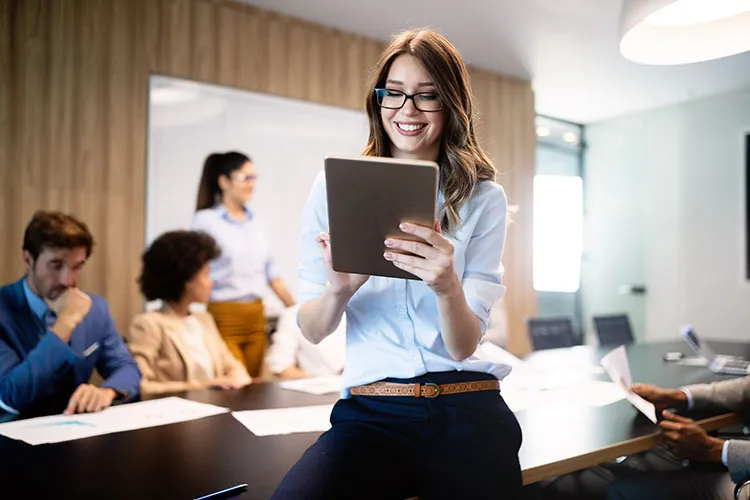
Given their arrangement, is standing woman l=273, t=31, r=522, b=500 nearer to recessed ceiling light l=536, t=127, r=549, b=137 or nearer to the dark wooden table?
the dark wooden table

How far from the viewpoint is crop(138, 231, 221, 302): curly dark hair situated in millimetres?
2881

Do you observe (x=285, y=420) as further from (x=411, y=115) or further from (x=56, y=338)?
(x=411, y=115)

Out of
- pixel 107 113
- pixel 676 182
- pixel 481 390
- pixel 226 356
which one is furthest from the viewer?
pixel 676 182

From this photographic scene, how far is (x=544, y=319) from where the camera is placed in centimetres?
434

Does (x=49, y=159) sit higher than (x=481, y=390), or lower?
higher

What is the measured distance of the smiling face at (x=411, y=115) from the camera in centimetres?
123

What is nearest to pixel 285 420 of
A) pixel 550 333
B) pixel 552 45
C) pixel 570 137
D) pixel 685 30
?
pixel 685 30

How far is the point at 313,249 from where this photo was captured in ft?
4.24

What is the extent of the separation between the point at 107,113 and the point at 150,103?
294mm

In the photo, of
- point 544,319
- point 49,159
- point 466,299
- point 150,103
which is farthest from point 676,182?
point 466,299

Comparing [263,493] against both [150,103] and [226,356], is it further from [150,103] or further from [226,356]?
[150,103]

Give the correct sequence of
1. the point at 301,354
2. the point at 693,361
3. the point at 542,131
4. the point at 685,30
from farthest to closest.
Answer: the point at 542,131 → the point at 301,354 → the point at 693,361 → the point at 685,30

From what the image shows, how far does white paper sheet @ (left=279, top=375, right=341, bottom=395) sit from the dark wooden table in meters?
0.20

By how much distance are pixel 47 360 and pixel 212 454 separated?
2.57 ft
